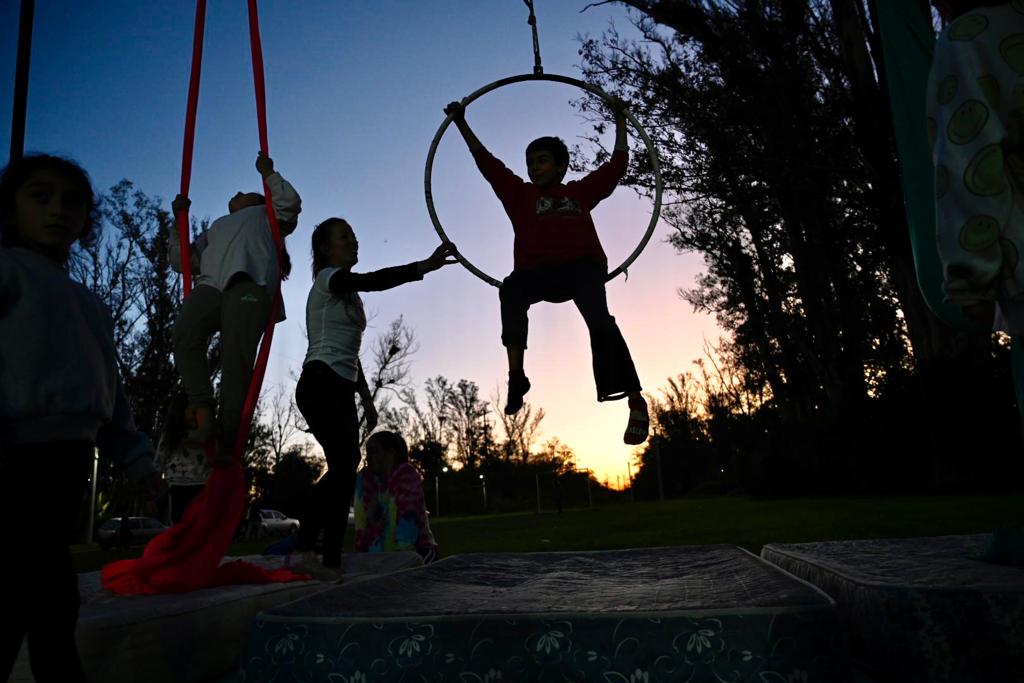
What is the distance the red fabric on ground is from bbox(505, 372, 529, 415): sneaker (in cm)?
131

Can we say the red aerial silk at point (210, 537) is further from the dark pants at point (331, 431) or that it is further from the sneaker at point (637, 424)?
the sneaker at point (637, 424)

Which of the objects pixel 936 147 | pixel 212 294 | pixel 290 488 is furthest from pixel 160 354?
pixel 290 488

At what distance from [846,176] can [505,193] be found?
1072 centimetres

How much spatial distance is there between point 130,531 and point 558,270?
69.5ft

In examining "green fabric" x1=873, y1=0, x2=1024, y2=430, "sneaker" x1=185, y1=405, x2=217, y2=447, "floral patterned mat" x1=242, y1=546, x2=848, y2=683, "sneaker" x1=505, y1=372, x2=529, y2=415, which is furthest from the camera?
"sneaker" x1=505, y1=372, x2=529, y2=415

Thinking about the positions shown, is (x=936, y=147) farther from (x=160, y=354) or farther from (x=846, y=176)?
(x=160, y=354)

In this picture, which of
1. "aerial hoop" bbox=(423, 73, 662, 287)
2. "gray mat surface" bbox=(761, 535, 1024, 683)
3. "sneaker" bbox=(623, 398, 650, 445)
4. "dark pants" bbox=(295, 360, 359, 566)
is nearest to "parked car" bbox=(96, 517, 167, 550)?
"dark pants" bbox=(295, 360, 359, 566)

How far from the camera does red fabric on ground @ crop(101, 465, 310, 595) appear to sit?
2.89m

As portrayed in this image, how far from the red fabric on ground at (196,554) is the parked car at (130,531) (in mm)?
16514

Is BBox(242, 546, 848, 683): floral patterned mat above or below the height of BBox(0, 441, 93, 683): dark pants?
below

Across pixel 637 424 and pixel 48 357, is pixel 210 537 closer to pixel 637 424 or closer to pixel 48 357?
pixel 48 357

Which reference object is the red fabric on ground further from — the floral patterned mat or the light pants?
the floral patterned mat

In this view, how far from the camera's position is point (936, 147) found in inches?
73.7

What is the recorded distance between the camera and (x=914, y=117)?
2.54 m
